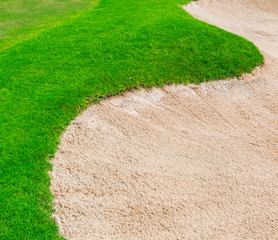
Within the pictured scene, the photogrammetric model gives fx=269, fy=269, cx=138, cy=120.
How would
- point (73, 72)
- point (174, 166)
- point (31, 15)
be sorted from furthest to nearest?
point (31, 15) → point (73, 72) → point (174, 166)

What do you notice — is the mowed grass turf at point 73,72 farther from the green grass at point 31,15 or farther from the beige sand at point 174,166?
the green grass at point 31,15

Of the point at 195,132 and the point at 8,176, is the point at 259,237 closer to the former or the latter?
the point at 195,132

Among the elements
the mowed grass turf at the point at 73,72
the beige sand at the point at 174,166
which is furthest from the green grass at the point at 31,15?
the beige sand at the point at 174,166

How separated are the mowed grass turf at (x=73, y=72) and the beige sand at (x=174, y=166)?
290 millimetres

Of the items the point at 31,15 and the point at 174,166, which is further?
the point at 31,15

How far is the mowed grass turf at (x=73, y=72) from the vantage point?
3.84 m

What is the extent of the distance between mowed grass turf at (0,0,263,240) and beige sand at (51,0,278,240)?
29 centimetres

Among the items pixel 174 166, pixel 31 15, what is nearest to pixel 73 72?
pixel 174 166

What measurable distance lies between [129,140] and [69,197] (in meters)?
1.50

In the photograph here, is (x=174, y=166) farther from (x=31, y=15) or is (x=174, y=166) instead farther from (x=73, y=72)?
(x=31, y=15)

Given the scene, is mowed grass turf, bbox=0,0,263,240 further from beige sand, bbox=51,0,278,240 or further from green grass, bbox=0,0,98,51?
green grass, bbox=0,0,98,51

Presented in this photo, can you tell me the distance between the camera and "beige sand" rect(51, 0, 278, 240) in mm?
3723

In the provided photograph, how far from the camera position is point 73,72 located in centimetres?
613

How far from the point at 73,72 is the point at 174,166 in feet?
10.6
